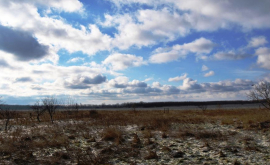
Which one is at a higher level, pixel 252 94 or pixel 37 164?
pixel 252 94

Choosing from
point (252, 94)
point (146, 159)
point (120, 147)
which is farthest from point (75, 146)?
point (252, 94)

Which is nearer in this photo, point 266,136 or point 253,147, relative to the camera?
point 253,147

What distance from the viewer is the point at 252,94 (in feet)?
65.2

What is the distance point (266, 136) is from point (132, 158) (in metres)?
9.31

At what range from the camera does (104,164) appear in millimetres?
Answer: 8523

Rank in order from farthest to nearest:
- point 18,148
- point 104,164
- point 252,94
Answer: point 252,94
point 18,148
point 104,164

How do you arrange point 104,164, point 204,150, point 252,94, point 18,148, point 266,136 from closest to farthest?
point 104,164 < point 204,150 < point 18,148 < point 266,136 < point 252,94

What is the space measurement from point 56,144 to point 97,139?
2.61 metres

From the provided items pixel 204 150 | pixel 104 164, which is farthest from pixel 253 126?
pixel 104 164

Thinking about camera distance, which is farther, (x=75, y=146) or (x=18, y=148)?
(x=75, y=146)

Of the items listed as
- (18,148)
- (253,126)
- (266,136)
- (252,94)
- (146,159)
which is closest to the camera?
(146,159)

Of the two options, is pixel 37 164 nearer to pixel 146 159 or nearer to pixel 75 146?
pixel 75 146

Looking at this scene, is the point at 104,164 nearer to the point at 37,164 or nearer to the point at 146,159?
the point at 146,159

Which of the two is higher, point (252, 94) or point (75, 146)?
point (252, 94)
